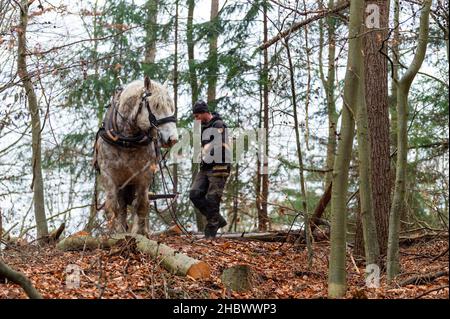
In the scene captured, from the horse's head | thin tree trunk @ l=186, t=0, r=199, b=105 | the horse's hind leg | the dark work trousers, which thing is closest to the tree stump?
the horse's head

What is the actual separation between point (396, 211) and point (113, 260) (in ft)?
10.5

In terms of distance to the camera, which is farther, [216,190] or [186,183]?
[186,183]

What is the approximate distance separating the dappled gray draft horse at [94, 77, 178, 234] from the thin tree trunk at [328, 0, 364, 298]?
3.21m

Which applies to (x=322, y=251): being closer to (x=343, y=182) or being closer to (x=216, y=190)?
(x=216, y=190)

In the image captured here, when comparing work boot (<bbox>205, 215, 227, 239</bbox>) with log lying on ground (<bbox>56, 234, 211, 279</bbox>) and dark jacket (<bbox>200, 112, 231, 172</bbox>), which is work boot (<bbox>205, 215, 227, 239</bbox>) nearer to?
dark jacket (<bbox>200, 112, 231, 172</bbox>)

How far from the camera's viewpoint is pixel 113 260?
797cm

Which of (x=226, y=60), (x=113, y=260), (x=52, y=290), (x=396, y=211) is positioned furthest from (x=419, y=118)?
(x=52, y=290)

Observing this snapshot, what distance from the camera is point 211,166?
11055 millimetres

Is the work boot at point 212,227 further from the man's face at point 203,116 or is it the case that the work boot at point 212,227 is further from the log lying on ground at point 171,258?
the log lying on ground at point 171,258

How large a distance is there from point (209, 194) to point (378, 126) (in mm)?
2929

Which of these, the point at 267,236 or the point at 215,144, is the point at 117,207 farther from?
the point at 267,236

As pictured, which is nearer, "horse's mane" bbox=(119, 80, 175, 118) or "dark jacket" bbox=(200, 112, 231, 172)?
"horse's mane" bbox=(119, 80, 175, 118)

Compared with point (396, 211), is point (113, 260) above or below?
below

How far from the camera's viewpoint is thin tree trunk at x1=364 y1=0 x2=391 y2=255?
946cm
